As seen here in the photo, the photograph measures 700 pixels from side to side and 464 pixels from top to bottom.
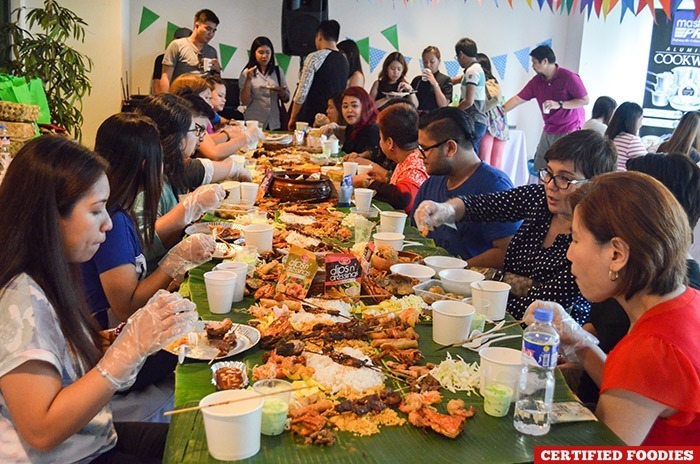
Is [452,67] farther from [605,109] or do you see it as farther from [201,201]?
[201,201]

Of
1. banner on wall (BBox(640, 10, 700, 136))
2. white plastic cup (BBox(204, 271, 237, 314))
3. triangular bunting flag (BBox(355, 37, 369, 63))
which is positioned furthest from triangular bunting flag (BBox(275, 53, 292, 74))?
white plastic cup (BBox(204, 271, 237, 314))

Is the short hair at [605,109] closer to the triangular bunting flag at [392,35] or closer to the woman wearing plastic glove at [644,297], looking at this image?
the triangular bunting flag at [392,35]

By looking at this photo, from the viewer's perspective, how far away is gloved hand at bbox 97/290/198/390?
60.7 inches

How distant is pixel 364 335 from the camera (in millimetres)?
1927

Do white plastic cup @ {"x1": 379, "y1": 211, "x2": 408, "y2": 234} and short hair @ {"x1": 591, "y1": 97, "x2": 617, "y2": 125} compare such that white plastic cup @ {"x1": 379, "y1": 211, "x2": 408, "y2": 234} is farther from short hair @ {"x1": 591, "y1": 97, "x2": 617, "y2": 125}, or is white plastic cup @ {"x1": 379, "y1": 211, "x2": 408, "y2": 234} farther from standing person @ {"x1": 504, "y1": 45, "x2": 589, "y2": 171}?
short hair @ {"x1": 591, "y1": 97, "x2": 617, "y2": 125}

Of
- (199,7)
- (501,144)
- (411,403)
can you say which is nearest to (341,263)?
(411,403)

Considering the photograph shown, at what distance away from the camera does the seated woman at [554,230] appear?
2.46 meters

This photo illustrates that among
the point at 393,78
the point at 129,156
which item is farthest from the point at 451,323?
the point at 393,78

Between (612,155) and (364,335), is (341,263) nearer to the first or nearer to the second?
(364,335)

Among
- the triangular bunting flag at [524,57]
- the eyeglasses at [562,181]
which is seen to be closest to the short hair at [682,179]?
the eyeglasses at [562,181]

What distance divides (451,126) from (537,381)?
6.85 ft

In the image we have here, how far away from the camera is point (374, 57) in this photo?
32.7 ft

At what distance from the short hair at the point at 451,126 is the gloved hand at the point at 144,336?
2.10 m

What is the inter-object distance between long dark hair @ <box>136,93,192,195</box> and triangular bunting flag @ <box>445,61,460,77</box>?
7313mm
